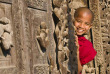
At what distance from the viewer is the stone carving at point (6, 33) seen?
275 centimetres

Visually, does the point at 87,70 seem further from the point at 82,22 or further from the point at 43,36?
the point at 43,36

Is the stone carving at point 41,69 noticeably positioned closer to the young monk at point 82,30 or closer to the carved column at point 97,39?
the young monk at point 82,30

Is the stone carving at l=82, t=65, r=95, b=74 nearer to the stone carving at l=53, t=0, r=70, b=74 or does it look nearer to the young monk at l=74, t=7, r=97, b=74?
the young monk at l=74, t=7, r=97, b=74

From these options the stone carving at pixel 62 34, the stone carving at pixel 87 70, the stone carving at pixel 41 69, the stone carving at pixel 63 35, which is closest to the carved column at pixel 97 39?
the stone carving at pixel 87 70

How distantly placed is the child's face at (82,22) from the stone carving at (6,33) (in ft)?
3.90

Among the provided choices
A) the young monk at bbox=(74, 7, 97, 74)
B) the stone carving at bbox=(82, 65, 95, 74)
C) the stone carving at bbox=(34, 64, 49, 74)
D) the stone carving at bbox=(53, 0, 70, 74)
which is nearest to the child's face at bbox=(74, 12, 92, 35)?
the young monk at bbox=(74, 7, 97, 74)

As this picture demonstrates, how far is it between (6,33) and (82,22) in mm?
1232

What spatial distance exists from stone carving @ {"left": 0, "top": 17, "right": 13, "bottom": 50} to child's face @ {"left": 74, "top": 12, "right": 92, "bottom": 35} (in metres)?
1.19

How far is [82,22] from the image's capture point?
3.85m

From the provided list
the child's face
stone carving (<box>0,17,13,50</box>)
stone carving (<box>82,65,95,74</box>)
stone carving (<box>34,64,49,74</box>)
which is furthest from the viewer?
stone carving (<box>82,65,95,74</box>)

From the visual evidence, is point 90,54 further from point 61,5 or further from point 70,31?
point 61,5

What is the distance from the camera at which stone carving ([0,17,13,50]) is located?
9.02 feet

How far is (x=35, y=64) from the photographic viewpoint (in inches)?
125

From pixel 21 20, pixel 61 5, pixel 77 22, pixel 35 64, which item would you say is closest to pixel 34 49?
pixel 35 64
